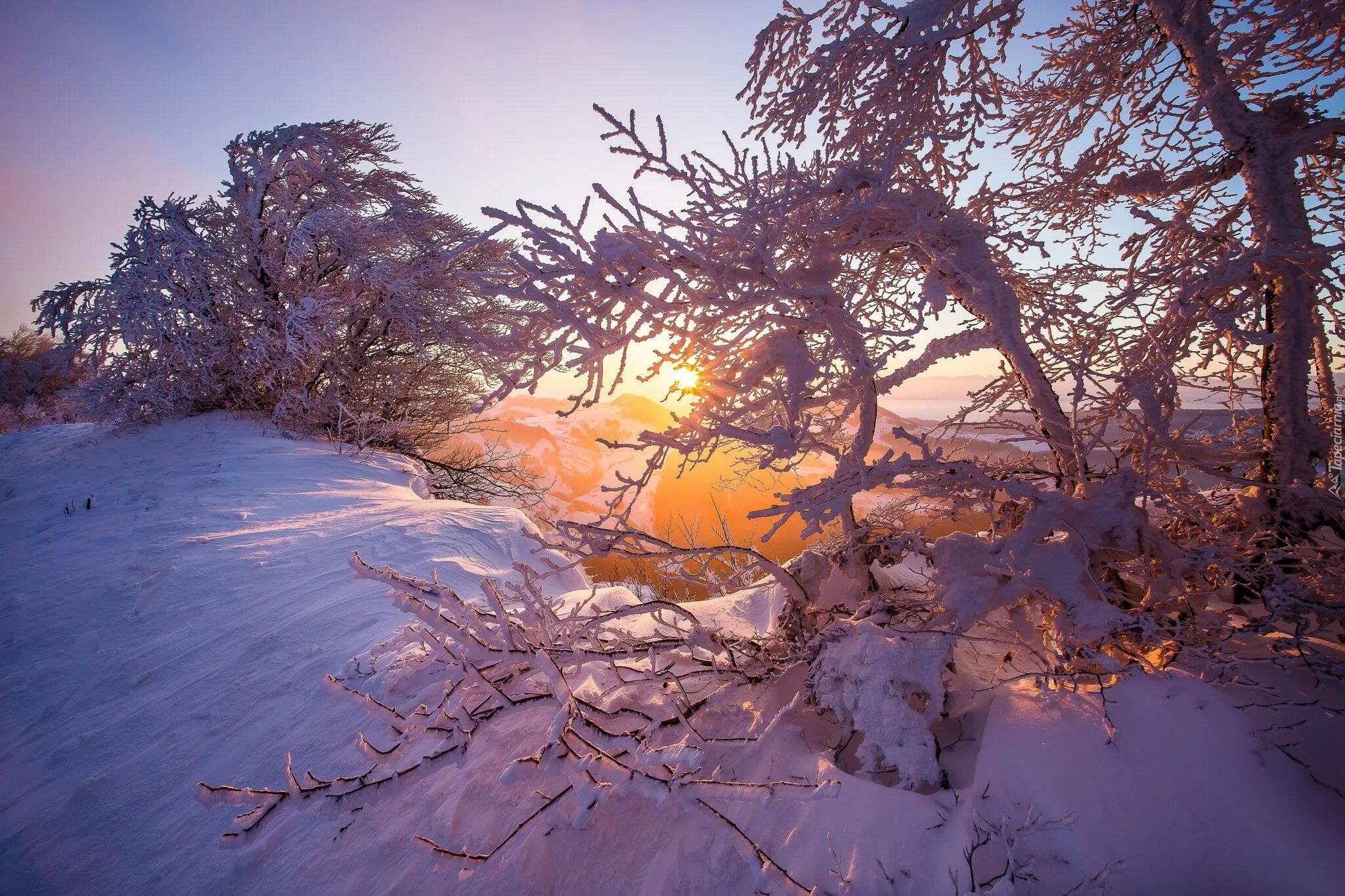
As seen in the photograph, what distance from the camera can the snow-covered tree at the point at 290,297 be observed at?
716cm

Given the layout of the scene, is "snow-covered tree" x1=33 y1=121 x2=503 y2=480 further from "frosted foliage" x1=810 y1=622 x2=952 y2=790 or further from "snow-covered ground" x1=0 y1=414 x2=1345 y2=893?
"frosted foliage" x1=810 y1=622 x2=952 y2=790

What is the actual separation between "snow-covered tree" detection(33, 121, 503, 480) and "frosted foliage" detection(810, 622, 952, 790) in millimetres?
6667

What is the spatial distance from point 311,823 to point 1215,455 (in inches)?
160

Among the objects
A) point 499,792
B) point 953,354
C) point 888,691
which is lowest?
point 499,792

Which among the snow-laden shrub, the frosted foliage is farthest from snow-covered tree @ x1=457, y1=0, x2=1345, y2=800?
the snow-laden shrub

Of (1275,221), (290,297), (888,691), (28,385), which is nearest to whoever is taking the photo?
(888,691)

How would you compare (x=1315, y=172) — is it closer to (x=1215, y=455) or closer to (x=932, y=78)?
(x=1215, y=455)

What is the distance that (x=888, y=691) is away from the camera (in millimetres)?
1732

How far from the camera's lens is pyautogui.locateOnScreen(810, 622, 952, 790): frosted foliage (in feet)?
5.39

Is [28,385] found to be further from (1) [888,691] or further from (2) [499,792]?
(1) [888,691]

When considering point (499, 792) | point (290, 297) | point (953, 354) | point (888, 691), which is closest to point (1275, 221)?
point (953, 354)

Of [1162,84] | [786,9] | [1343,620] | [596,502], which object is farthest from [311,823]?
[596,502]

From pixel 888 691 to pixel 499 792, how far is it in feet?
4.84

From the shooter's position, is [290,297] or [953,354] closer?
[953,354]
